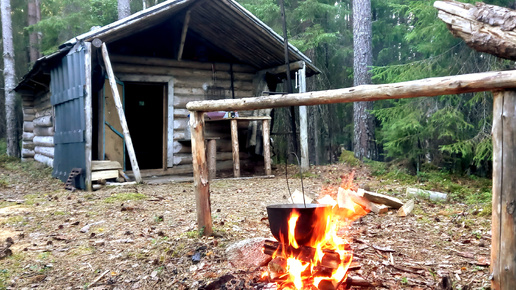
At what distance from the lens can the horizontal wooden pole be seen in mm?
2561

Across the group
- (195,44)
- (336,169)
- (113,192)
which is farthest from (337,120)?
(113,192)

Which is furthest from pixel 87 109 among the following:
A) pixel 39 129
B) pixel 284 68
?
pixel 39 129

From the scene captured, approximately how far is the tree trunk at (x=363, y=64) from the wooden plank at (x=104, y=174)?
26.4 ft

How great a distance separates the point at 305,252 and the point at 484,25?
456cm

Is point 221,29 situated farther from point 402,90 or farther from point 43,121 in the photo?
point 402,90

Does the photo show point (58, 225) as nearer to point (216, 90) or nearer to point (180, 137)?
point (180, 137)

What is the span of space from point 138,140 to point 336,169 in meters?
8.17

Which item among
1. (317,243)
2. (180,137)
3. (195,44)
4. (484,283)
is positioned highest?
(195,44)

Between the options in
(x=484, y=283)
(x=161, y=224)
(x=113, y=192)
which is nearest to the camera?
(x=484, y=283)

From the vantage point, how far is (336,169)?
10617 mm

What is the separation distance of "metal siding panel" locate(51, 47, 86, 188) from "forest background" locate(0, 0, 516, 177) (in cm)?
524

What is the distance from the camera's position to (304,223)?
9.82 ft

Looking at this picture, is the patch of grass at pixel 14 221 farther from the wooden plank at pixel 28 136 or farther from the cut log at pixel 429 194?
the wooden plank at pixel 28 136

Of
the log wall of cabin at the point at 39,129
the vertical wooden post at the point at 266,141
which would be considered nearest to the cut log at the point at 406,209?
Answer: the vertical wooden post at the point at 266,141
